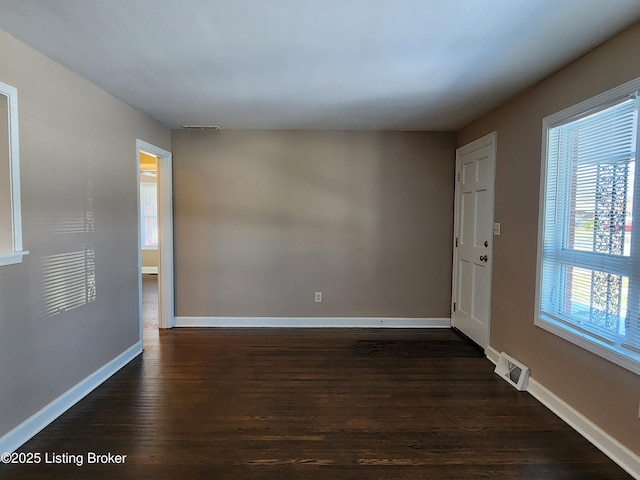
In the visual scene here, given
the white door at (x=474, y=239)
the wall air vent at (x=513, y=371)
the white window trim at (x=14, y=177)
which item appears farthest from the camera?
the white door at (x=474, y=239)

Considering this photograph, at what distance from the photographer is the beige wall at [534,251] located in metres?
1.92

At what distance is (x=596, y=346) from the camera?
206 cm

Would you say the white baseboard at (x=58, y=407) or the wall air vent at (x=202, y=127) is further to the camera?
the wall air vent at (x=202, y=127)

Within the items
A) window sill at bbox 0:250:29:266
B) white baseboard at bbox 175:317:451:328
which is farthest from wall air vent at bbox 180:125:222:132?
window sill at bbox 0:250:29:266

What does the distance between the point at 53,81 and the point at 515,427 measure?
11.9ft

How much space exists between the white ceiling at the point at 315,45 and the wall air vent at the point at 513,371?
Result: 6.97ft

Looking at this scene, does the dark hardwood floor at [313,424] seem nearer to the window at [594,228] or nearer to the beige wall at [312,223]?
the window at [594,228]

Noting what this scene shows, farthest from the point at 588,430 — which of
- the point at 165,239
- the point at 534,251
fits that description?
the point at 165,239

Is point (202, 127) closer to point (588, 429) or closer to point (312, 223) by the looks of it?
point (312, 223)

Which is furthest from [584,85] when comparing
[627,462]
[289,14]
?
[627,462]

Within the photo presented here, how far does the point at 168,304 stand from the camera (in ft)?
13.5

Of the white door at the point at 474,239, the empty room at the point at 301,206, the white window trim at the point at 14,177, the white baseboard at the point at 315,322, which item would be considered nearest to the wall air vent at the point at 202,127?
the empty room at the point at 301,206

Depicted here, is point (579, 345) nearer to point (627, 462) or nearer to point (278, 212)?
point (627, 462)

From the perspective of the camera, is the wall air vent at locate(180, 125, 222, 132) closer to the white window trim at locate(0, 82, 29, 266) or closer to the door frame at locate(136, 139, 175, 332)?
the door frame at locate(136, 139, 175, 332)
